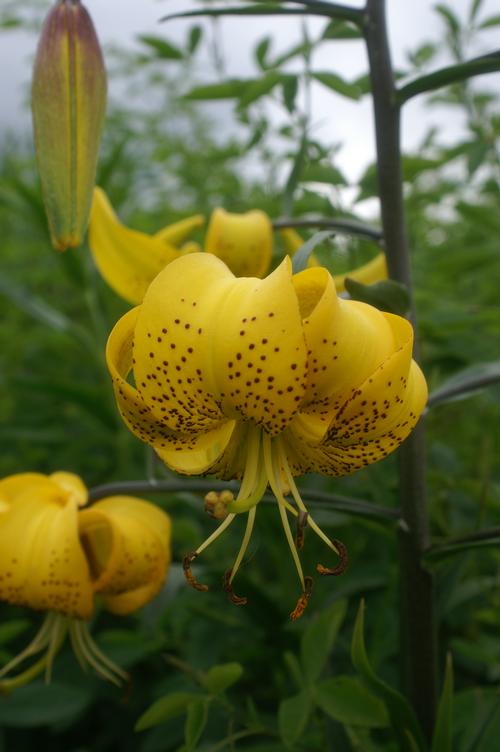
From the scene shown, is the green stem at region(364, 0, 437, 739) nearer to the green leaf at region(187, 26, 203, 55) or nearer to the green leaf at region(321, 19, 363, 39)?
the green leaf at region(321, 19, 363, 39)

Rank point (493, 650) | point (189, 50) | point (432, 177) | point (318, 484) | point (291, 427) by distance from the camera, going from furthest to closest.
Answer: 1. point (432, 177)
2. point (189, 50)
3. point (318, 484)
4. point (493, 650)
5. point (291, 427)

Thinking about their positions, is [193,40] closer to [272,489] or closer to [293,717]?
[272,489]

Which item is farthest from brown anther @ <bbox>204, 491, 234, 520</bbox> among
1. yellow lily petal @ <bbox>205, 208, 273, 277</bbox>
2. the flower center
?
yellow lily petal @ <bbox>205, 208, 273, 277</bbox>

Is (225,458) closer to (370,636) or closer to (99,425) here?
(370,636)

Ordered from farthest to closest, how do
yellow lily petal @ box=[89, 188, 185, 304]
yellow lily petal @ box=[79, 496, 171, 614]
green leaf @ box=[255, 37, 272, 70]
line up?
1. green leaf @ box=[255, 37, 272, 70]
2. yellow lily petal @ box=[89, 188, 185, 304]
3. yellow lily petal @ box=[79, 496, 171, 614]

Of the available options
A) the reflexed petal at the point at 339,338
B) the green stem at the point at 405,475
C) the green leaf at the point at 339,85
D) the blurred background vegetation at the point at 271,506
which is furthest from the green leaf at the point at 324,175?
the reflexed petal at the point at 339,338

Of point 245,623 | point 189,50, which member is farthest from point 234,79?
point 245,623
